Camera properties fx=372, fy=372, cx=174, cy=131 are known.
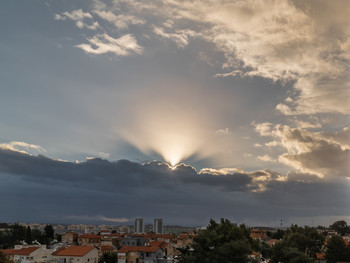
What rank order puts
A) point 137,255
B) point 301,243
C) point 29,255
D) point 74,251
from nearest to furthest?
1. point 301,243
2. point 29,255
3. point 74,251
4. point 137,255

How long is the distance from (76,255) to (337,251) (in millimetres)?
43436

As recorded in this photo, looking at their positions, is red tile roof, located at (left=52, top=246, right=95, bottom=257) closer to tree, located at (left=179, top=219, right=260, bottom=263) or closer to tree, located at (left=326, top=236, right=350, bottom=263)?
tree, located at (left=179, top=219, right=260, bottom=263)

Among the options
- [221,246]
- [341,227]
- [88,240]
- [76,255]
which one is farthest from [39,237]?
[341,227]

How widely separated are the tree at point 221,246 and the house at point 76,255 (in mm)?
23929

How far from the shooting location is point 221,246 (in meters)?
45.1

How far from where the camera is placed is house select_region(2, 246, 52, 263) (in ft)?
217

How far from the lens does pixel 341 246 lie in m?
56.2

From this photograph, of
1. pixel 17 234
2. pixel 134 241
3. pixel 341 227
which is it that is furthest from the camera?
pixel 341 227

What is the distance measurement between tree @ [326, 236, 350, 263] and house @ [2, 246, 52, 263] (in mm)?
49074

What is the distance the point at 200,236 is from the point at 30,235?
258ft

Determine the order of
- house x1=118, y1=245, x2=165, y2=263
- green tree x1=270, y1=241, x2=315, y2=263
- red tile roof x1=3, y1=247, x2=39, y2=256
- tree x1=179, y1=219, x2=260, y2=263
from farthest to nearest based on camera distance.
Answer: house x1=118, y1=245, x2=165, y2=263, red tile roof x1=3, y1=247, x2=39, y2=256, green tree x1=270, y1=241, x2=315, y2=263, tree x1=179, y1=219, x2=260, y2=263

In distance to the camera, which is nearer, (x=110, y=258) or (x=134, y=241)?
(x=110, y=258)

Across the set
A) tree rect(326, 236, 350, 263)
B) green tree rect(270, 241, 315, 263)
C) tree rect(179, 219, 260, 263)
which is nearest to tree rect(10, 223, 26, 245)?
tree rect(179, 219, 260, 263)

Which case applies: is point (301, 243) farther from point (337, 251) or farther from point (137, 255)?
point (137, 255)
